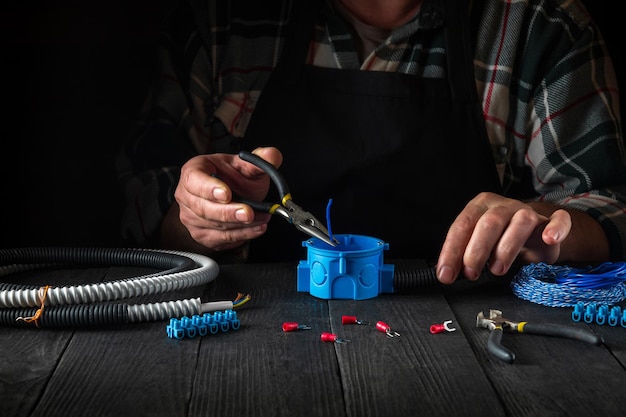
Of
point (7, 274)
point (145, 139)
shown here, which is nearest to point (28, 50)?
point (145, 139)

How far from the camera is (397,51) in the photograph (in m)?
1.63

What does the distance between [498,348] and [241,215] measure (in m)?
0.44

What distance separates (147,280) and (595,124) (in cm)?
93

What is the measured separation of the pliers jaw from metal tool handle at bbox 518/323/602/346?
297 millimetres

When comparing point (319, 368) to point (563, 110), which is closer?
point (319, 368)

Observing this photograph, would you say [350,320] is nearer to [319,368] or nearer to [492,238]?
[319,368]

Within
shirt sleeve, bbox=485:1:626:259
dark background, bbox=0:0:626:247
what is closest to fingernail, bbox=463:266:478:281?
shirt sleeve, bbox=485:1:626:259

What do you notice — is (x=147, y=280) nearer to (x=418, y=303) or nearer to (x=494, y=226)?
(x=418, y=303)

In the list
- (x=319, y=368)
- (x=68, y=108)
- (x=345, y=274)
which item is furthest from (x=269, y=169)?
(x=68, y=108)

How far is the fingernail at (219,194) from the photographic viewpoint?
1.22m

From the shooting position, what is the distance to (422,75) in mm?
1646

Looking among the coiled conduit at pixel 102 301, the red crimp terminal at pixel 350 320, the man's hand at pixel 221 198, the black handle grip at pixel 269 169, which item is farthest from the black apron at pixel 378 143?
the red crimp terminal at pixel 350 320

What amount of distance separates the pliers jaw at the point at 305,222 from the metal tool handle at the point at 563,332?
0.30 m

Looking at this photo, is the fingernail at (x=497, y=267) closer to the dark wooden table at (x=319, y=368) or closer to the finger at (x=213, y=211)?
the dark wooden table at (x=319, y=368)
